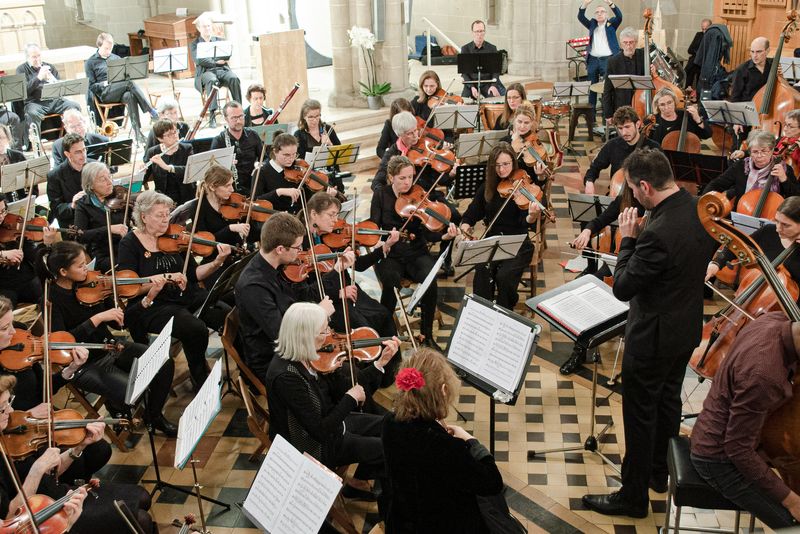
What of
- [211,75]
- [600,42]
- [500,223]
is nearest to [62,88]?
[211,75]

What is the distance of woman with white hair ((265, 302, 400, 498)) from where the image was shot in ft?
11.8

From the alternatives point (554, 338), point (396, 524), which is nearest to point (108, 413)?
point (396, 524)

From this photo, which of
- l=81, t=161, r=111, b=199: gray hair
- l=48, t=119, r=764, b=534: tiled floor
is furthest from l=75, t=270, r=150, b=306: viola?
l=81, t=161, r=111, b=199: gray hair

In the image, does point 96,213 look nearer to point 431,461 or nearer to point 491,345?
point 491,345

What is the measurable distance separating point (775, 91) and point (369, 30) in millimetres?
5204

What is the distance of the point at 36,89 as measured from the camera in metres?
9.74

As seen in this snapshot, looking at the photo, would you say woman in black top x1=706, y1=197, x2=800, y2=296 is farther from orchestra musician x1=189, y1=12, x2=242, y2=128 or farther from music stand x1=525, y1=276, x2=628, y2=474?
orchestra musician x1=189, y1=12, x2=242, y2=128

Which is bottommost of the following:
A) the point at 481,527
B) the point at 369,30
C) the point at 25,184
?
the point at 481,527

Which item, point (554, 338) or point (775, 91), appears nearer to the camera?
point (554, 338)

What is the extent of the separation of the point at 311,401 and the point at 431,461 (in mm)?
870

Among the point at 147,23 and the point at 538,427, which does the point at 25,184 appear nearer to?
the point at 538,427

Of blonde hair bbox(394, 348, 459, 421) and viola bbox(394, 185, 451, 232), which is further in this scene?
viola bbox(394, 185, 451, 232)

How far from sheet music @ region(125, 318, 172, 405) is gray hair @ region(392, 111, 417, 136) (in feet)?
12.2

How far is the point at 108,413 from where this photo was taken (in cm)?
501
